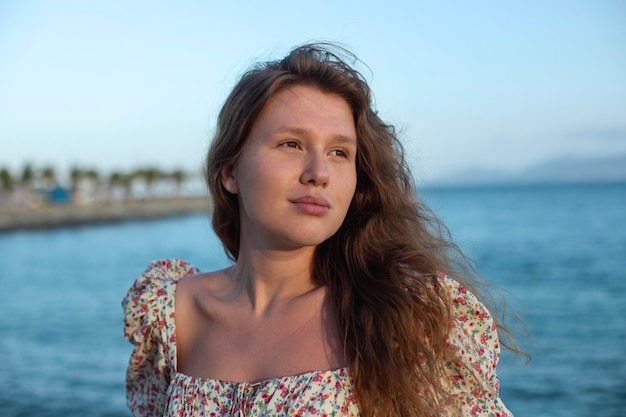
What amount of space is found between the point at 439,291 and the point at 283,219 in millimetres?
448

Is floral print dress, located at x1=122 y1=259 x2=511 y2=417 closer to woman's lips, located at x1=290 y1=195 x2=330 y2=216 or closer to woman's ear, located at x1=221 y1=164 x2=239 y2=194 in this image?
woman's lips, located at x1=290 y1=195 x2=330 y2=216

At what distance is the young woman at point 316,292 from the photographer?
176 centimetres

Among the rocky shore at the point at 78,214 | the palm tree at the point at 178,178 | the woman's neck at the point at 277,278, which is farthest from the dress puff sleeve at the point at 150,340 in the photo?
the palm tree at the point at 178,178

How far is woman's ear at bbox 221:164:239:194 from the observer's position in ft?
6.87

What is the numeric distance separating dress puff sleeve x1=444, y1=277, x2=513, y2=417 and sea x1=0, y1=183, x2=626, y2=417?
135 millimetres

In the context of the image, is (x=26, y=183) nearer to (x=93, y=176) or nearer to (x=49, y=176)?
(x=49, y=176)

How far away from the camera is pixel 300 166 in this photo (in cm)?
182

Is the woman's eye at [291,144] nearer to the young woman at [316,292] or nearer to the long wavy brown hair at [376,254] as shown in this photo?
the young woman at [316,292]

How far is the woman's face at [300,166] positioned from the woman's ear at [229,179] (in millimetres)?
153

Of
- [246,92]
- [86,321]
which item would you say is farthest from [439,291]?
[86,321]

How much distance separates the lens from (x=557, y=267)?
70.6 feet

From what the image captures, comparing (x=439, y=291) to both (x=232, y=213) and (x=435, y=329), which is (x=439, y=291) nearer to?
(x=435, y=329)

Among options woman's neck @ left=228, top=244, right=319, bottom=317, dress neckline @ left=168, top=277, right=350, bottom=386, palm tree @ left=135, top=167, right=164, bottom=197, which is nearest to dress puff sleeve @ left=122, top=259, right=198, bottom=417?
dress neckline @ left=168, top=277, right=350, bottom=386

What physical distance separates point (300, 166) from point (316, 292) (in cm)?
39
